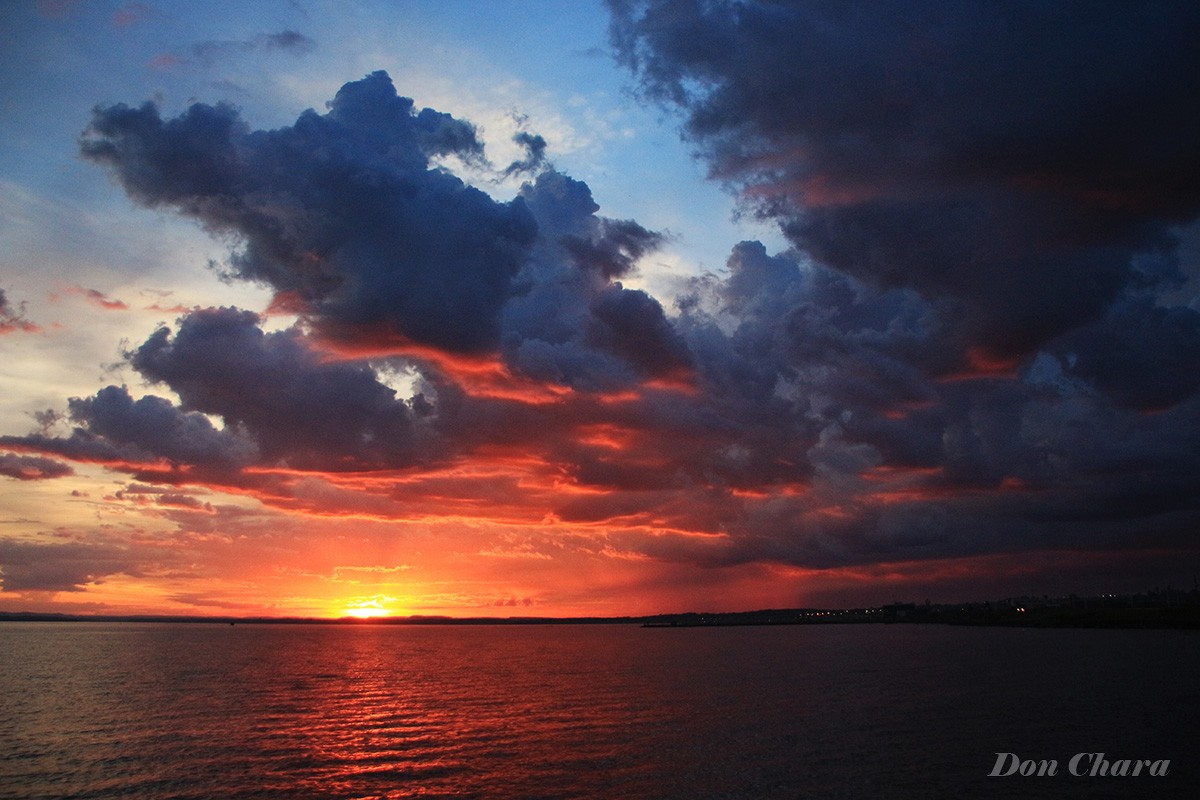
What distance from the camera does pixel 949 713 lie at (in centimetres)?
7400

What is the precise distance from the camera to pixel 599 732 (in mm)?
66750

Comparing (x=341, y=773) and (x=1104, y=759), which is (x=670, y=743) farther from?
(x=1104, y=759)

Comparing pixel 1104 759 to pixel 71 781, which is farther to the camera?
pixel 1104 759

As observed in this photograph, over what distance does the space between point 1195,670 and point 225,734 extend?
122 m

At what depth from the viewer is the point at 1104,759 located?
53.5 metres

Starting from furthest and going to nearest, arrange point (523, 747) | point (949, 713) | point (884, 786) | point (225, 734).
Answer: point (949, 713) < point (225, 734) < point (523, 747) < point (884, 786)

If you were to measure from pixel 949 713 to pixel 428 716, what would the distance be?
4904 centimetres

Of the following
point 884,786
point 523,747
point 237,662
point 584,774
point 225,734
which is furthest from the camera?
point 237,662

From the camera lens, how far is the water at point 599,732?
4766 cm

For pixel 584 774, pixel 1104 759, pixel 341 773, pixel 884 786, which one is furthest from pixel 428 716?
pixel 1104 759

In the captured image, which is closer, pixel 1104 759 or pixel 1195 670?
pixel 1104 759

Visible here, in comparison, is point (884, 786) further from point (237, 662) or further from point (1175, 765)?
point (237, 662)

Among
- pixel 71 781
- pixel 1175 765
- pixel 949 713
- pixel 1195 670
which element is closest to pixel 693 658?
pixel 1195 670

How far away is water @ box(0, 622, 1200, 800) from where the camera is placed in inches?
1876
